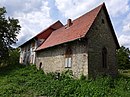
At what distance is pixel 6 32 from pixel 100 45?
21384 millimetres

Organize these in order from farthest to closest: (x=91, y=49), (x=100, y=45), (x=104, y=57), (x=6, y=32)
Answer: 1. (x=6, y=32)
2. (x=104, y=57)
3. (x=100, y=45)
4. (x=91, y=49)

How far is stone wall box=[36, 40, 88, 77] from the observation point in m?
18.5

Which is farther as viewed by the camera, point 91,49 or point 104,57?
point 104,57

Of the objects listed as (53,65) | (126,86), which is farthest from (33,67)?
(126,86)

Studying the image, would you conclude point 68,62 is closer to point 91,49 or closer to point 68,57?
point 68,57

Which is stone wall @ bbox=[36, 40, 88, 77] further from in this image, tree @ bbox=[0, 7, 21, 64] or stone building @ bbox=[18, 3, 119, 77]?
tree @ bbox=[0, 7, 21, 64]

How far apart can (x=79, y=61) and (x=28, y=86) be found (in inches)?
210

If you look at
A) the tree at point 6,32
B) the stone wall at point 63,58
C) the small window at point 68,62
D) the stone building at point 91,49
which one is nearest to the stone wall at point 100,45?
the stone building at point 91,49

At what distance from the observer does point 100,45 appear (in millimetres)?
20000

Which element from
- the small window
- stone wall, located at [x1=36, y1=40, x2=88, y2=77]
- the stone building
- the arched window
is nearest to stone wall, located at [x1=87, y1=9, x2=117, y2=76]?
the stone building

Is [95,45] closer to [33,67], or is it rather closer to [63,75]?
[63,75]

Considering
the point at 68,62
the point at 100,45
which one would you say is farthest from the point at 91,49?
the point at 68,62

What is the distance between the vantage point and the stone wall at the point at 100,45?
18.6 metres

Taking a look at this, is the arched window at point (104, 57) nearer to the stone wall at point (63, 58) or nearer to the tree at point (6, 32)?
the stone wall at point (63, 58)
